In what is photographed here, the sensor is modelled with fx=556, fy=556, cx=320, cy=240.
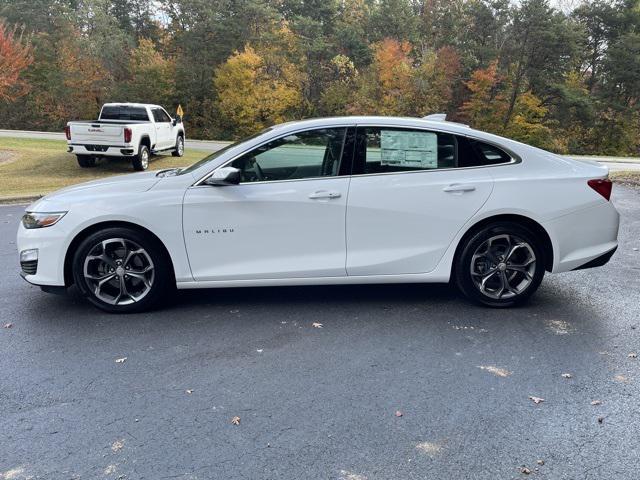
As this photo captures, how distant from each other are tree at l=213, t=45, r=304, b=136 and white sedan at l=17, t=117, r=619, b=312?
1423 inches

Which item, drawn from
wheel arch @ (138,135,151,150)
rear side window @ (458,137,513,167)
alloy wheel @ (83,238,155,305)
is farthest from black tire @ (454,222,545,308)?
wheel arch @ (138,135,151,150)

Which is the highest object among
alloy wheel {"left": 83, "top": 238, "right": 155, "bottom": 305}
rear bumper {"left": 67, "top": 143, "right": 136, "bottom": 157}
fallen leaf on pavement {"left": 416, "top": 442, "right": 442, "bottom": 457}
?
rear bumper {"left": 67, "top": 143, "right": 136, "bottom": 157}

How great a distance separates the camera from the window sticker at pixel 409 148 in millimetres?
4684

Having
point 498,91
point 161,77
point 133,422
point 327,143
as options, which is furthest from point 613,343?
point 161,77

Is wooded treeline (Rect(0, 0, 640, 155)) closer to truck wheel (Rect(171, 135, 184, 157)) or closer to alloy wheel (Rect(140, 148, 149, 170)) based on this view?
truck wheel (Rect(171, 135, 184, 157))

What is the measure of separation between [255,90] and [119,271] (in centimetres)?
3710

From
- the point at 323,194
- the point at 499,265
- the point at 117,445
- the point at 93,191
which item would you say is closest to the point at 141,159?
the point at 93,191

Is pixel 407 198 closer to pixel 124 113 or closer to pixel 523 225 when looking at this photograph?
pixel 523 225

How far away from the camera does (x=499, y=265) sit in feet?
15.6

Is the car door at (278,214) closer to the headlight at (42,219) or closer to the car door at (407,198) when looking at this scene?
the car door at (407,198)

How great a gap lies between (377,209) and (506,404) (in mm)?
1888

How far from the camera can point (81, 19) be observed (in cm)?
4709

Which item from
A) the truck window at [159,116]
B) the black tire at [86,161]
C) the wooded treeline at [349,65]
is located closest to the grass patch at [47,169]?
the black tire at [86,161]

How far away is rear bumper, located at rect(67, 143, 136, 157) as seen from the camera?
1507 cm
